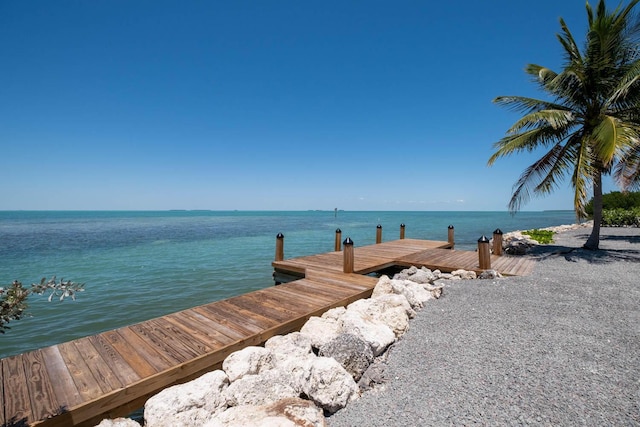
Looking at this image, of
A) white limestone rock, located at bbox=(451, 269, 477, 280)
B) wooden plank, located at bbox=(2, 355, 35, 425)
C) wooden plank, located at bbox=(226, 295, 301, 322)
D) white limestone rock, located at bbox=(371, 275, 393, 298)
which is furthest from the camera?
white limestone rock, located at bbox=(451, 269, 477, 280)

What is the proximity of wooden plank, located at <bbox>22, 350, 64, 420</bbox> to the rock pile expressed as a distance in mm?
634

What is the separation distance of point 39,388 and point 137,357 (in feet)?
3.09

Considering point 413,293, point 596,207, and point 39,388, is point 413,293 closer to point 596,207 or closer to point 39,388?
point 39,388

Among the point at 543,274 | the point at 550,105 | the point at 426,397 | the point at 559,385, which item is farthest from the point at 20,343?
the point at 550,105

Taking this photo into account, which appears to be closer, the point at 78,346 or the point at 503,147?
the point at 78,346

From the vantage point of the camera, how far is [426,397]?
302 cm

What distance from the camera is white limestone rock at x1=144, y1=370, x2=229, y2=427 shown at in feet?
8.96

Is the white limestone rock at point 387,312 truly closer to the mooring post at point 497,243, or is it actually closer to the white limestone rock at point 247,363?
the white limestone rock at point 247,363

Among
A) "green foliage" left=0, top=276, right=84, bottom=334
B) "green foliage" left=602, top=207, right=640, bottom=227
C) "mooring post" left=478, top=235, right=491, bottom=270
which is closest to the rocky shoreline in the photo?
"green foliage" left=0, top=276, right=84, bottom=334

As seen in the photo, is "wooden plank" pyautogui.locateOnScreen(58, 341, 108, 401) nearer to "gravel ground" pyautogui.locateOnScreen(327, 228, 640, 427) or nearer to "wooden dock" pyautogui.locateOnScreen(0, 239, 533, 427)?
"wooden dock" pyautogui.locateOnScreen(0, 239, 533, 427)

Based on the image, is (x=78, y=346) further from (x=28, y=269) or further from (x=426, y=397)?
(x=28, y=269)

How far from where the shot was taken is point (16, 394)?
2.98 m

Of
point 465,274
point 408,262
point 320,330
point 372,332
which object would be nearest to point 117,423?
point 320,330

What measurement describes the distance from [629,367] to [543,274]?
16.7ft
